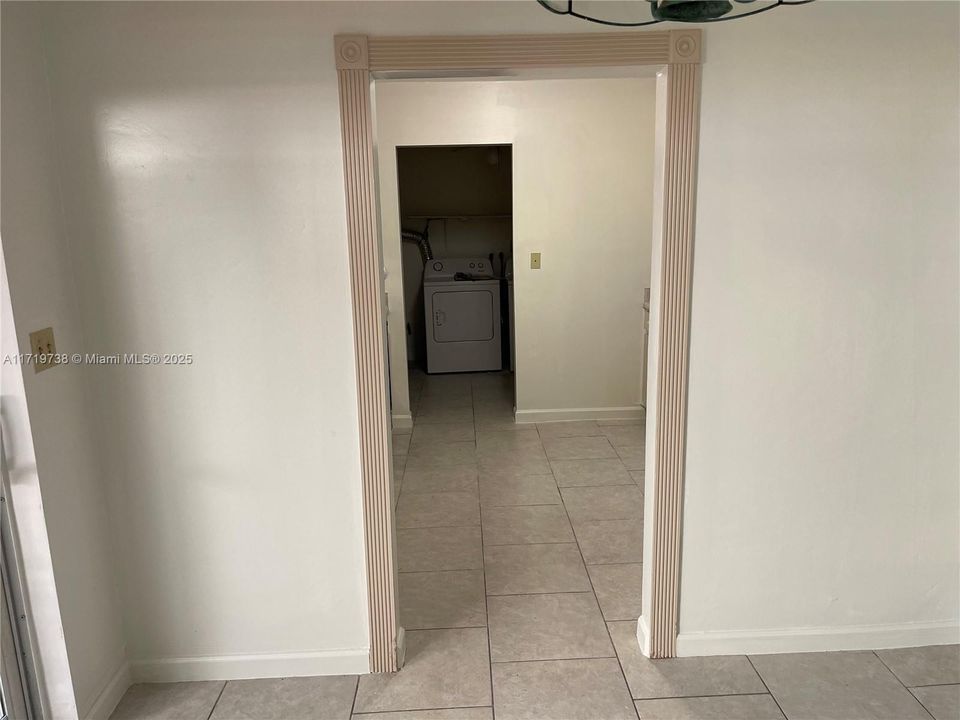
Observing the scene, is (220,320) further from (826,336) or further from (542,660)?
(826,336)

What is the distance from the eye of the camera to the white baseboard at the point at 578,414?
4867 mm

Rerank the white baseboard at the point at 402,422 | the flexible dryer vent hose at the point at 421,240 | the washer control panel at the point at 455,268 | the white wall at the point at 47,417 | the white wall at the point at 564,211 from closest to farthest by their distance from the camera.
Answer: the white wall at the point at 47,417 < the white wall at the point at 564,211 < the white baseboard at the point at 402,422 < the washer control panel at the point at 455,268 < the flexible dryer vent hose at the point at 421,240

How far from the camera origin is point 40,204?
6.21 ft

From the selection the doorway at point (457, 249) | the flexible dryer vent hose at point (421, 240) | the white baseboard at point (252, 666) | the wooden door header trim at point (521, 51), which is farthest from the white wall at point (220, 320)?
the flexible dryer vent hose at point (421, 240)

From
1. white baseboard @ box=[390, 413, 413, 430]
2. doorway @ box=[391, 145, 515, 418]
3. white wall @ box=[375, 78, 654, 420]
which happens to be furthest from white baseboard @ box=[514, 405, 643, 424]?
doorway @ box=[391, 145, 515, 418]

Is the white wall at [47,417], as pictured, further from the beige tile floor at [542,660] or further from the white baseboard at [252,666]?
the beige tile floor at [542,660]

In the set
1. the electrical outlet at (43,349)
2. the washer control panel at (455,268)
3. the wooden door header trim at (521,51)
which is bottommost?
the electrical outlet at (43,349)

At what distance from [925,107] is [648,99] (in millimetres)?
2570

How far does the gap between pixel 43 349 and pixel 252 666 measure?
1.23 m

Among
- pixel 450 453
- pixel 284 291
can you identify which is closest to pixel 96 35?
pixel 284 291

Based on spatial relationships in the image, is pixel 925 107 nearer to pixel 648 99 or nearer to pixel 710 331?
pixel 710 331

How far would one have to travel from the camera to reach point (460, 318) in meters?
6.18

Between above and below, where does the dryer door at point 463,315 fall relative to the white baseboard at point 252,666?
above

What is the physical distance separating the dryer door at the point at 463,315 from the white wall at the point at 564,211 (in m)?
1.30
